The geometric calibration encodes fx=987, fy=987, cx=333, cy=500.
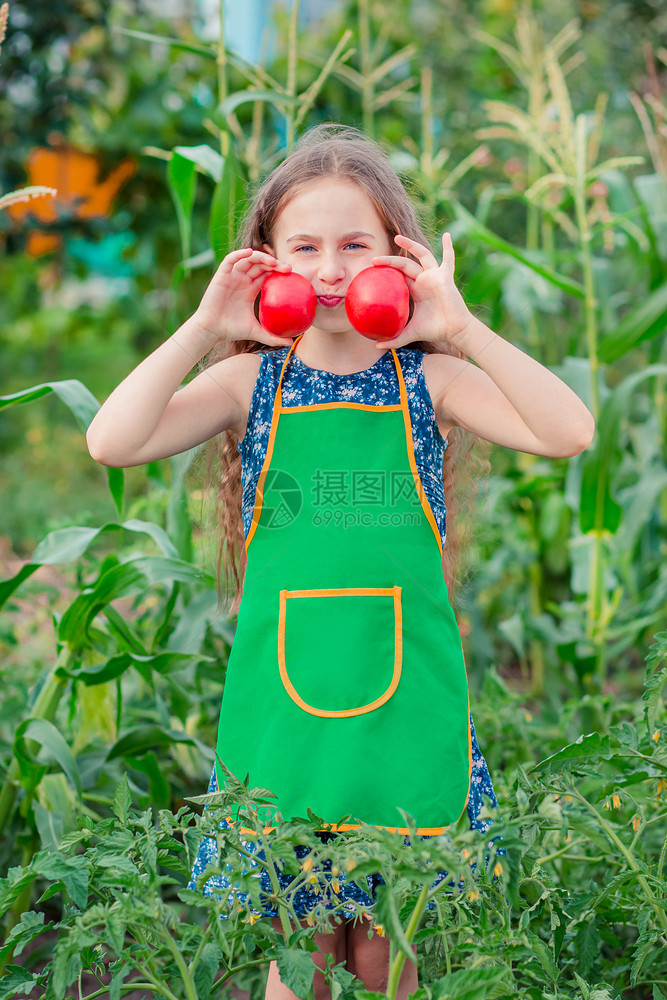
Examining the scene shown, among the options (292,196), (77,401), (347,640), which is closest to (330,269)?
(292,196)

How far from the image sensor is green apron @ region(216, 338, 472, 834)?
4.06ft

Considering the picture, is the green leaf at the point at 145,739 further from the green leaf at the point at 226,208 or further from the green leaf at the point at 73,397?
the green leaf at the point at 226,208

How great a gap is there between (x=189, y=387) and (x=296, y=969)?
759 millimetres

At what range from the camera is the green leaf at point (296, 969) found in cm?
93

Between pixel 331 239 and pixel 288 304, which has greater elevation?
pixel 331 239

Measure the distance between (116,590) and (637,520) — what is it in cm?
139

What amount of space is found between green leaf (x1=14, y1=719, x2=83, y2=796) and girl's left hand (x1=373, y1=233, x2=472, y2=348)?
2.77 ft

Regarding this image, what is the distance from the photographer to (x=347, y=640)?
1252mm

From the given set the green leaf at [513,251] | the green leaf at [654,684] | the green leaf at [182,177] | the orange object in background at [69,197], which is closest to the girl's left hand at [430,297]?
the green leaf at [654,684]

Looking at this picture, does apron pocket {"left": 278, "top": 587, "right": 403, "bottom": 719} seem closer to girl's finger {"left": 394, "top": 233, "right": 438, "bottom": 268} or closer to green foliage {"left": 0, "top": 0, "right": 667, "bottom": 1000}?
green foliage {"left": 0, "top": 0, "right": 667, "bottom": 1000}

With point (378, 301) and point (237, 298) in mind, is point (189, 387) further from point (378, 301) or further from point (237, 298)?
point (378, 301)

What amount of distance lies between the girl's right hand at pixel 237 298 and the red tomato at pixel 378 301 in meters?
0.11

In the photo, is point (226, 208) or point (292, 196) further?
point (226, 208)

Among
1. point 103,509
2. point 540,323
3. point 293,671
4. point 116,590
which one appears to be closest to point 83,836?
point 293,671
